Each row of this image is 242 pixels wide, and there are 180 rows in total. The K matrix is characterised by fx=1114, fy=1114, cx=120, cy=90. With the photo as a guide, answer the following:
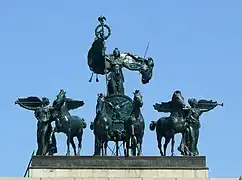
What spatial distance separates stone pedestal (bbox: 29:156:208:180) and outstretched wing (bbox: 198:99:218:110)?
7.79 ft

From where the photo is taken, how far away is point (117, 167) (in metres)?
37.8

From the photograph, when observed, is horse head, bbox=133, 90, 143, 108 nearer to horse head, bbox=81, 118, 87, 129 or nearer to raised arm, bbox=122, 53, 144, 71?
horse head, bbox=81, 118, 87, 129

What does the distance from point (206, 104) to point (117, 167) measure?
4223 mm

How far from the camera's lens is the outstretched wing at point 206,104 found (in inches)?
1555

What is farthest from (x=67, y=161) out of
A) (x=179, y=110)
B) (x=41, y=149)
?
(x=179, y=110)

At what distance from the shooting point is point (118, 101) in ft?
131

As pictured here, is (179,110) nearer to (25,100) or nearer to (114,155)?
(114,155)

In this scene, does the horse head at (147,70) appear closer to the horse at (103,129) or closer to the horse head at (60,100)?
the horse at (103,129)

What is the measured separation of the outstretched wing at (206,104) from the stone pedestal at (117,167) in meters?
2.38

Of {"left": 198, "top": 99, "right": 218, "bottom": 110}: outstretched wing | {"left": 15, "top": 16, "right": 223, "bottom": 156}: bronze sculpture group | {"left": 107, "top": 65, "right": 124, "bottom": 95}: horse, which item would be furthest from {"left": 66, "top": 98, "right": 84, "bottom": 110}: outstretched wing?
{"left": 198, "top": 99, "right": 218, "bottom": 110}: outstretched wing

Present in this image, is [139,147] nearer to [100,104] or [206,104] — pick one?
[100,104]

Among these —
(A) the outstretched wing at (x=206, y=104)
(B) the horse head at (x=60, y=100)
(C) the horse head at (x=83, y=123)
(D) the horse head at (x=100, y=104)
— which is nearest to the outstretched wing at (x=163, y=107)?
(A) the outstretched wing at (x=206, y=104)

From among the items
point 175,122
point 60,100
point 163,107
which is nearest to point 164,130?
point 175,122

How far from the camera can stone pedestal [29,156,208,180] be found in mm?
37594
